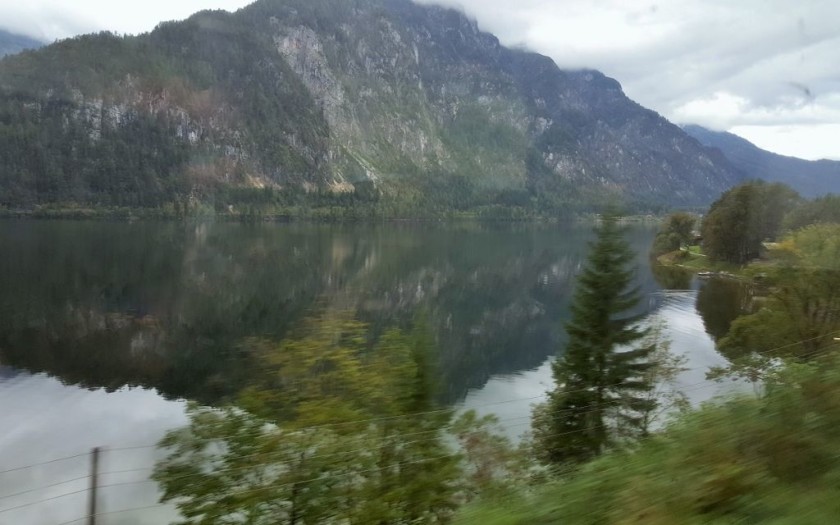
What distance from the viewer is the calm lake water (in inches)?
628

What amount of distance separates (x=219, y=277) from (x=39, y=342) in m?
26.5

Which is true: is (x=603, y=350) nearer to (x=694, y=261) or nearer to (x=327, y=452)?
(x=327, y=452)

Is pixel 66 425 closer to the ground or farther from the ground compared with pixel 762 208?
closer to the ground

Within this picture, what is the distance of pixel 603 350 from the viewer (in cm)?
1831

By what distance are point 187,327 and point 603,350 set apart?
112 ft

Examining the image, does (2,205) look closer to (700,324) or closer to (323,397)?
(700,324)

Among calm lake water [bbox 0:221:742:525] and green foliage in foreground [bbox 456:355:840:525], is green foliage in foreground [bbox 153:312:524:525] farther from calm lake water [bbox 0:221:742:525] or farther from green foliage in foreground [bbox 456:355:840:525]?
green foliage in foreground [bbox 456:355:840:525]

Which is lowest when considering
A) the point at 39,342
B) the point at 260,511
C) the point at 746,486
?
the point at 39,342

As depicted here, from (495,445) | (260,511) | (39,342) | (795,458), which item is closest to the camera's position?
(795,458)

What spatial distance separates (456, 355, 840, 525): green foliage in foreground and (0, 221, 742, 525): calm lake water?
4.70 m

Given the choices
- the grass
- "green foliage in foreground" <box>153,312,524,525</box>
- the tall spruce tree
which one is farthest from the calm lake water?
the grass

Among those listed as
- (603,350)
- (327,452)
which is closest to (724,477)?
(327,452)

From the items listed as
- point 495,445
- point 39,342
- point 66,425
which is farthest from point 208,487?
point 39,342

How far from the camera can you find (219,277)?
64688mm
